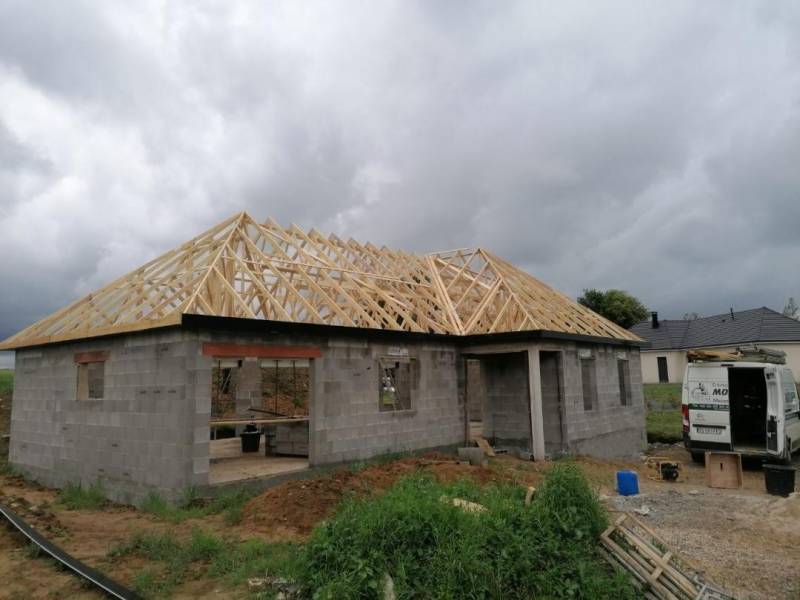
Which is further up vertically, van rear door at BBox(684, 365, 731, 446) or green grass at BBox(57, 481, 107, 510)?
van rear door at BBox(684, 365, 731, 446)

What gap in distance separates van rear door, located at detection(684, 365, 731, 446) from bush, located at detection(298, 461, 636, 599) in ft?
27.7

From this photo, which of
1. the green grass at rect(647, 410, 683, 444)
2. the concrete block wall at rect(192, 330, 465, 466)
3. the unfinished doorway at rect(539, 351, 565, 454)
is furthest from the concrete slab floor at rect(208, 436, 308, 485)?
the green grass at rect(647, 410, 683, 444)

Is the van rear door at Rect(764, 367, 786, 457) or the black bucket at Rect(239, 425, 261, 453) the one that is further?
the black bucket at Rect(239, 425, 261, 453)

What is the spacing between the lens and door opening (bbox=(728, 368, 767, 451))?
593 inches

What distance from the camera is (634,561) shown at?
5.63 m

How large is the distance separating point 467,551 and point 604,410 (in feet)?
38.8

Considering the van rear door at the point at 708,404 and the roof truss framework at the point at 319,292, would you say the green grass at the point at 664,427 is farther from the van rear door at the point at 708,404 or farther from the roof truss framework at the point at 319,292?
the van rear door at the point at 708,404

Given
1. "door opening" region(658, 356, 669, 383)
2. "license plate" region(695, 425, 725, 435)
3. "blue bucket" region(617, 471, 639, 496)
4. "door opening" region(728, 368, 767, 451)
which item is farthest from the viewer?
"door opening" region(658, 356, 669, 383)

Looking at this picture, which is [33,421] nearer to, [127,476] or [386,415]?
[127,476]

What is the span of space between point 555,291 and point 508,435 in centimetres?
621

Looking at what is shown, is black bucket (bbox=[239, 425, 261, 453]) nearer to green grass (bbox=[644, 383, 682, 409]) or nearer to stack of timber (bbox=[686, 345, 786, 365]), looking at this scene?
stack of timber (bbox=[686, 345, 786, 365])

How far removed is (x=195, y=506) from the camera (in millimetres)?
8898

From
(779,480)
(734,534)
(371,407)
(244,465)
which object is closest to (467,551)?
(734,534)

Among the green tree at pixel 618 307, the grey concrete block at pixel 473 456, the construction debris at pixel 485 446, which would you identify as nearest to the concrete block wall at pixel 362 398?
the construction debris at pixel 485 446
